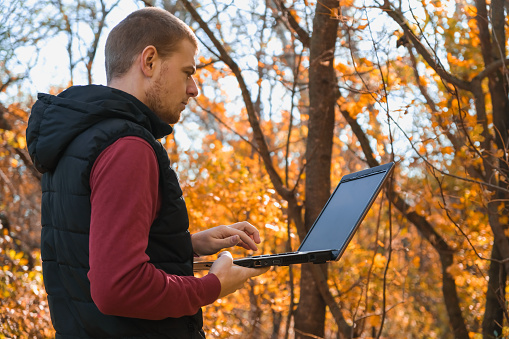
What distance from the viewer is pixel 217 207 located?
22.6ft

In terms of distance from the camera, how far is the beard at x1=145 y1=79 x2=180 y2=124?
5.42 ft

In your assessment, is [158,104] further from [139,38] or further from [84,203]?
[84,203]

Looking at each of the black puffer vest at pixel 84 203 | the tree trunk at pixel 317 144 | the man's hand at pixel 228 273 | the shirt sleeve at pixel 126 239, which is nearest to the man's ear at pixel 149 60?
the black puffer vest at pixel 84 203

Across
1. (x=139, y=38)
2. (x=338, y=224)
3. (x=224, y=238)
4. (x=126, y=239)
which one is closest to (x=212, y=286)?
(x=126, y=239)

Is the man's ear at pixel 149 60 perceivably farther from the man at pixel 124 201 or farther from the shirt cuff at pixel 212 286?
the shirt cuff at pixel 212 286

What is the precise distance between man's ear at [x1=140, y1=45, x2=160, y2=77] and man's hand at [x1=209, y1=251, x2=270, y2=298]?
0.57 m

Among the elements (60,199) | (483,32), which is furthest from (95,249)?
(483,32)

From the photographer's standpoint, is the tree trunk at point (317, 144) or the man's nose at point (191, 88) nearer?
the man's nose at point (191, 88)

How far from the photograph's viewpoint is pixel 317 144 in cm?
472

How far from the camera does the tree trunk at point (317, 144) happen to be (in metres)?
4.62

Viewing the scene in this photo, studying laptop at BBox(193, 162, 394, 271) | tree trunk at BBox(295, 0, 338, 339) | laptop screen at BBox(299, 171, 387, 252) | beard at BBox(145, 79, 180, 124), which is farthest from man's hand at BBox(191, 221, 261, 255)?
tree trunk at BBox(295, 0, 338, 339)

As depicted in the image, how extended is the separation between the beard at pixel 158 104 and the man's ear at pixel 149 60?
0.12 ft

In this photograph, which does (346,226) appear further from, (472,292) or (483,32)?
(472,292)

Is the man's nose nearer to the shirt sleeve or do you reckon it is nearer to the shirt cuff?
the shirt sleeve
